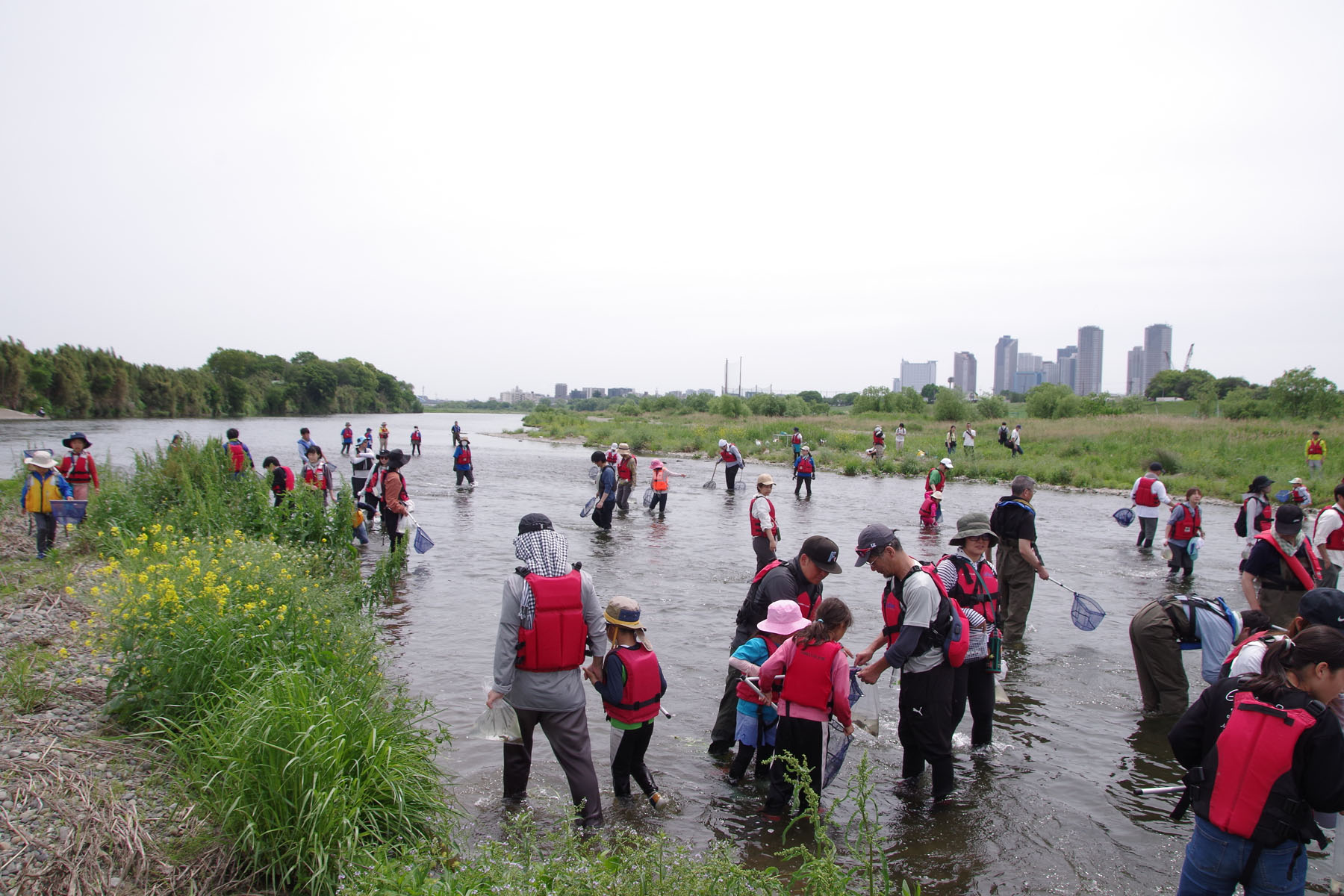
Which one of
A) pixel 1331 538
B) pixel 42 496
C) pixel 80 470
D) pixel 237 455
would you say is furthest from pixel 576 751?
pixel 237 455

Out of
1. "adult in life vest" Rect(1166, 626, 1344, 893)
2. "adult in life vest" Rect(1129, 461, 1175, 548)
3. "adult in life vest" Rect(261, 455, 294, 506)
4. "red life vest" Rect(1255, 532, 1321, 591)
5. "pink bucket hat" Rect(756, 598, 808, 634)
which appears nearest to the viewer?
"adult in life vest" Rect(1166, 626, 1344, 893)

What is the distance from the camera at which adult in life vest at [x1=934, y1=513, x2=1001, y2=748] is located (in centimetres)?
513

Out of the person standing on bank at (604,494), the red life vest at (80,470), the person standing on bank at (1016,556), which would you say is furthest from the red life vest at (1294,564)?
the red life vest at (80,470)

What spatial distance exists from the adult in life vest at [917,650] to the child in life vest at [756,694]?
579 millimetres

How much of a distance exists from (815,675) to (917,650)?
2.37ft

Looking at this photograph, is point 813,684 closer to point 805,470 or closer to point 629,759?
point 629,759

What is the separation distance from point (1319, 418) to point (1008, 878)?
148 feet

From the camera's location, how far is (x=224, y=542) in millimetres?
8180

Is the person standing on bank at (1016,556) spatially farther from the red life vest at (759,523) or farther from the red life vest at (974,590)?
the red life vest at (974,590)

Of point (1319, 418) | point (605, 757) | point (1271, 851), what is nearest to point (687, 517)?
point (605, 757)

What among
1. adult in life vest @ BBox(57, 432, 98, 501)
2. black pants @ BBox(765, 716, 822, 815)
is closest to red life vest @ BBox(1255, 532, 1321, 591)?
black pants @ BBox(765, 716, 822, 815)

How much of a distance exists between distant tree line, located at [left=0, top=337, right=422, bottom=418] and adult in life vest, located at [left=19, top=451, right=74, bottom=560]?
71797mm

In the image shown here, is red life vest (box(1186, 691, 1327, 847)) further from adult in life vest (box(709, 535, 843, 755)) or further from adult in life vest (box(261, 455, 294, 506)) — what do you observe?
adult in life vest (box(261, 455, 294, 506))

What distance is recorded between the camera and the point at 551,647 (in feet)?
14.3
